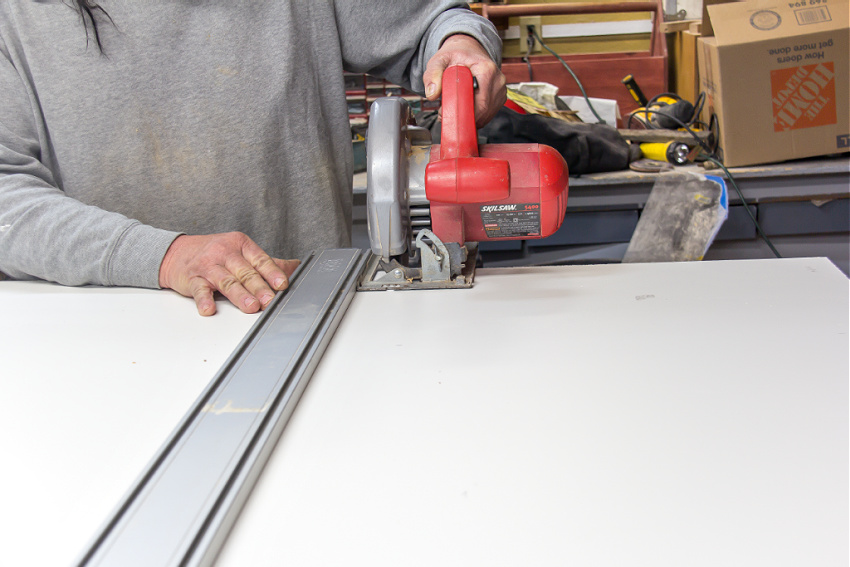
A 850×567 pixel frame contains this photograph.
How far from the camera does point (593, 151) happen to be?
1.98 m

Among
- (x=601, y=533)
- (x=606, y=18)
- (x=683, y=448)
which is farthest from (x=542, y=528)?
(x=606, y=18)

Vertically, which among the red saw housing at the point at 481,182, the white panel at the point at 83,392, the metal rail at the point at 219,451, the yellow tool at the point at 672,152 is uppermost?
the red saw housing at the point at 481,182

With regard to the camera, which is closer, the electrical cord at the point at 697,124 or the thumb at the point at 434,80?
the thumb at the point at 434,80

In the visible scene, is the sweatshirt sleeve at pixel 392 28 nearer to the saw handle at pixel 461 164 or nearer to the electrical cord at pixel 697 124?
the saw handle at pixel 461 164

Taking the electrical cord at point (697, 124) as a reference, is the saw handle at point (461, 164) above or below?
above

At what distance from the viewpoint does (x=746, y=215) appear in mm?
1969

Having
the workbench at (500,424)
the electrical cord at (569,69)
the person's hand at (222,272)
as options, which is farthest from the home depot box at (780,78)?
the person's hand at (222,272)

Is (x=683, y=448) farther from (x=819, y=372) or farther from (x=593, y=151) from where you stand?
(x=593, y=151)

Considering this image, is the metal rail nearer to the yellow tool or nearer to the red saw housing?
the red saw housing

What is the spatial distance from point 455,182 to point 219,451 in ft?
1.39

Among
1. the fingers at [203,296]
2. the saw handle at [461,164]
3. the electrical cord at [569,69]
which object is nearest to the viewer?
the saw handle at [461,164]

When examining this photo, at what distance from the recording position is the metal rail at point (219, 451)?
49cm

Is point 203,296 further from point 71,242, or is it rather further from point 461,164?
point 461,164

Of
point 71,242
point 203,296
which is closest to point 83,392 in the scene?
point 203,296
